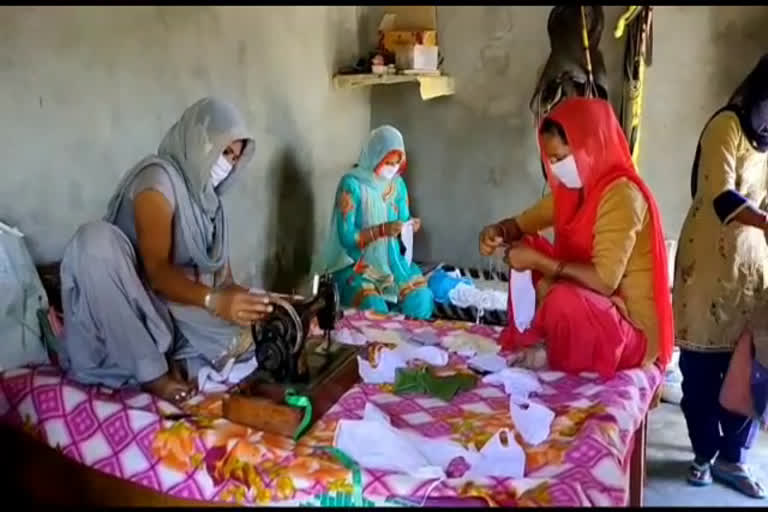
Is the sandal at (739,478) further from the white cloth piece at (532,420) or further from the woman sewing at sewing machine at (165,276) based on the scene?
the woman sewing at sewing machine at (165,276)

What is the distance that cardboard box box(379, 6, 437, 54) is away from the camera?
384 cm

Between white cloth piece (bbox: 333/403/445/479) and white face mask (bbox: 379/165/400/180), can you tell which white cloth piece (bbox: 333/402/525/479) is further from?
white face mask (bbox: 379/165/400/180)

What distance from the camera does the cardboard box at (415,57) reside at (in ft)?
12.3

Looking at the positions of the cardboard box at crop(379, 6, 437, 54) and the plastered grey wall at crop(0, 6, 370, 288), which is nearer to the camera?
the plastered grey wall at crop(0, 6, 370, 288)

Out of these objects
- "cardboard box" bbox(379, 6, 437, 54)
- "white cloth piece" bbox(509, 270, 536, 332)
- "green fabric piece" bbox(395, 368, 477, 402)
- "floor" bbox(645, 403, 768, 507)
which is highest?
"cardboard box" bbox(379, 6, 437, 54)

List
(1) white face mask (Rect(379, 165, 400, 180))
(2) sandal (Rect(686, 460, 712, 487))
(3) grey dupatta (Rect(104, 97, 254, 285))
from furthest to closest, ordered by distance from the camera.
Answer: (1) white face mask (Rect(379, 165, 400, 180))
(2) sandal (Rect(686, 460, 712, 487))
(3) grey dupatta (Rect(104, 97, 254, 285))

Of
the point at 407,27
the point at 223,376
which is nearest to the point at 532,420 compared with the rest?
the point at 223,376

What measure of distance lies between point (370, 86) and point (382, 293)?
1348 millimetres

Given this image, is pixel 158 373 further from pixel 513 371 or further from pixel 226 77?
pixel 226 77

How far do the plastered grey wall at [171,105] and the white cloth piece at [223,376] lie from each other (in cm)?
66

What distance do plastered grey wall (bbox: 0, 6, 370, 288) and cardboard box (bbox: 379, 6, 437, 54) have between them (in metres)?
0.17

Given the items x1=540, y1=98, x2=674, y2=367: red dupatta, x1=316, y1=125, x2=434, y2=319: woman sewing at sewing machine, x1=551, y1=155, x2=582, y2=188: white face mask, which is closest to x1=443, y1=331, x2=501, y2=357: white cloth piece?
x1=540, y1=98, x2=674, y2=367: red dupatta

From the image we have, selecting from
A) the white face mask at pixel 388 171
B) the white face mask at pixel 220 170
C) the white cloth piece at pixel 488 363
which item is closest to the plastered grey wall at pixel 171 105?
the white face mask at pixel 388 171

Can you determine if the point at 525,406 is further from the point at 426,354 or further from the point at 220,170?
the point at 220,170
